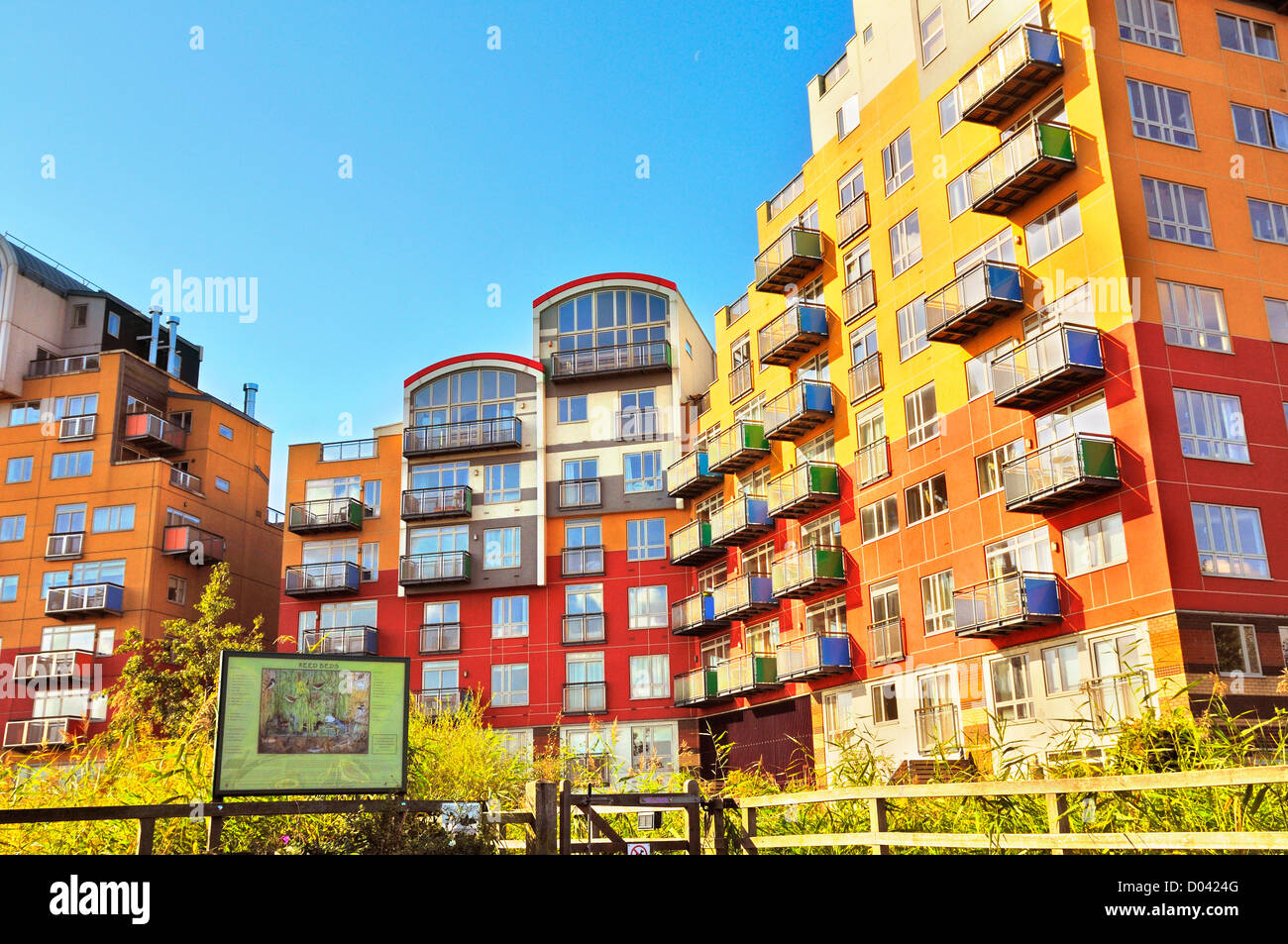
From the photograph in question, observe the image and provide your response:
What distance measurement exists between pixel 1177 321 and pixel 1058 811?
71.4 feet

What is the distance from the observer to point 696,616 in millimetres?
47594

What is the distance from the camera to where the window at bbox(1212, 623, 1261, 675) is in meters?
26.3

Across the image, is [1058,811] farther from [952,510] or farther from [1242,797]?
[952,510]

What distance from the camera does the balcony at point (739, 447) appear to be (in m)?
44.7

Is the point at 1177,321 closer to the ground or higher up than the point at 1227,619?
higher up

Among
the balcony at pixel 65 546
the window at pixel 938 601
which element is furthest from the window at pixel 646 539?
the balcony at pixel 65 546

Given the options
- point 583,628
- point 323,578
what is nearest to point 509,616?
point 583,628

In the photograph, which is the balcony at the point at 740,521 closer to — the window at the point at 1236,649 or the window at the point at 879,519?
the window at the point at 879,519

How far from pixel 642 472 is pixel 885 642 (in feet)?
61.7

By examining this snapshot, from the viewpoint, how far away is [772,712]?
140ft

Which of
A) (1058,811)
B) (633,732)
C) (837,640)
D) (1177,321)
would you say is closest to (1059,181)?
(1177,321)

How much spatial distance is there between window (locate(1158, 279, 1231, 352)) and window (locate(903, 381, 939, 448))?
7.63 m

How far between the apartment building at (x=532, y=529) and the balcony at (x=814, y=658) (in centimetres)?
965

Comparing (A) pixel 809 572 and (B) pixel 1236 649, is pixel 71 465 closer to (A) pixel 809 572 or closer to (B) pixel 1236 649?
(A) pixel 809 572
